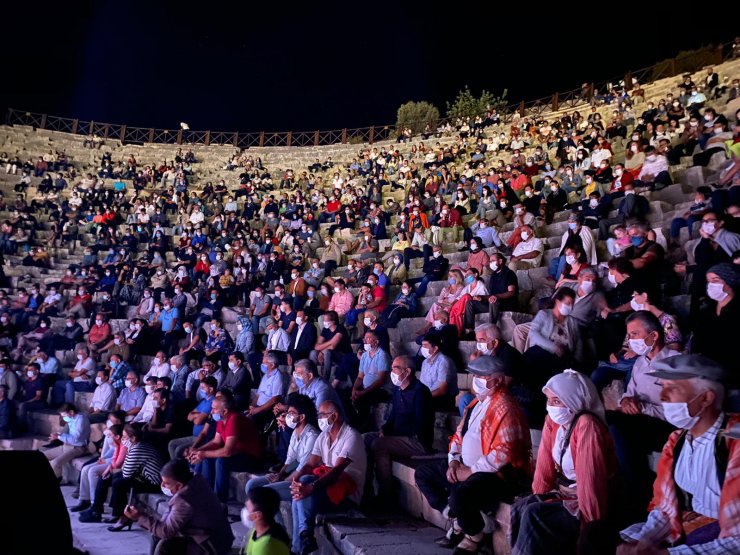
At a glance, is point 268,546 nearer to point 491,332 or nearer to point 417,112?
point 491,332

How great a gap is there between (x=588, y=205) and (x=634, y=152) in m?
3.09

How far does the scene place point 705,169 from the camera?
9414mm

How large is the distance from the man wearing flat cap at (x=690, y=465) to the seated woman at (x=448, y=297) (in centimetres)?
499

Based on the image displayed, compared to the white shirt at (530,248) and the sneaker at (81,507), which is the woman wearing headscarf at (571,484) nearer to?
the sneaker at (81,507)

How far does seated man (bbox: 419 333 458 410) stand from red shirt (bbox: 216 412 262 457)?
195cm

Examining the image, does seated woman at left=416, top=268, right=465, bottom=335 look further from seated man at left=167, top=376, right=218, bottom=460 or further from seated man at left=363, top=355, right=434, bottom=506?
seated man at left=167, top=376, right=218, bottom=460

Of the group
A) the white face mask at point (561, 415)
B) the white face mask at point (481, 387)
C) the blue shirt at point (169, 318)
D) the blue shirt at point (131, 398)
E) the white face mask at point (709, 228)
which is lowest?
the blue shirt at point (131, 398)

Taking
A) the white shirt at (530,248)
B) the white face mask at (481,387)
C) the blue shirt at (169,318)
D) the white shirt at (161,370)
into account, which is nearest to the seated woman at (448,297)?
the white shirt at (530,248)

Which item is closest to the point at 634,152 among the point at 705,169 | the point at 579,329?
the point at 705,169

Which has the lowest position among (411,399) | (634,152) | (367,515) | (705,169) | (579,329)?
(367,515)

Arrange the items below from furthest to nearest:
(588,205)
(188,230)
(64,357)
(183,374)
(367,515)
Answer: (188,230)
(64,357)
(588,205)
(183,374)
(367,515)

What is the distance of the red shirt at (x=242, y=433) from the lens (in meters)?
6.05

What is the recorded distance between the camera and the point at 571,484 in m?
3.20

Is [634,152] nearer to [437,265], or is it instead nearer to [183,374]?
[437,265]
